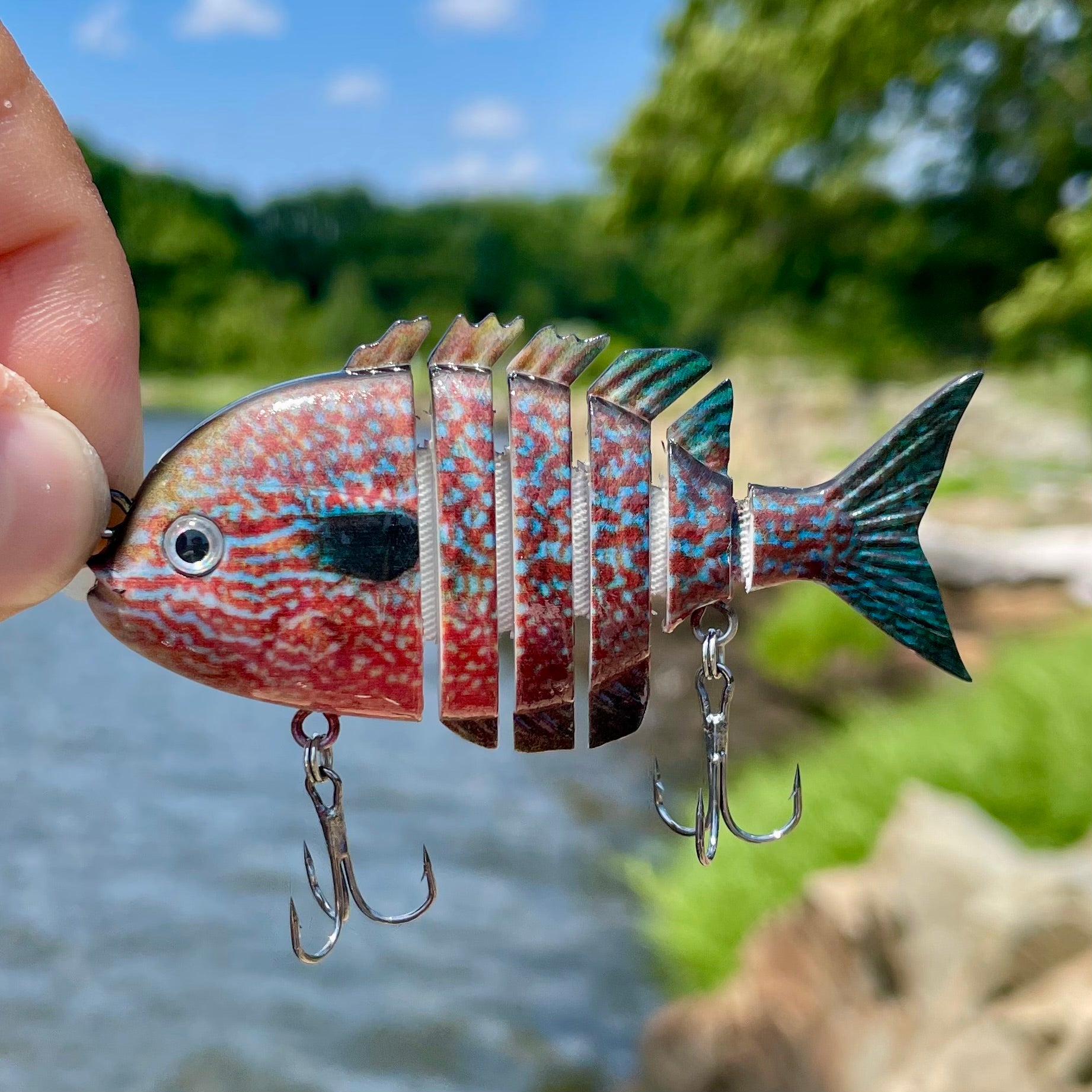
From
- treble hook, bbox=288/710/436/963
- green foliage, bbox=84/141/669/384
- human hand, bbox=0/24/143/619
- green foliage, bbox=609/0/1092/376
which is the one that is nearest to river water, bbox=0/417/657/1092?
treble hook, bbox=288/710/436/963

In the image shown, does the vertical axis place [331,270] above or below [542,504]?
above

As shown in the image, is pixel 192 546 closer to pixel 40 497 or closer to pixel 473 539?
pixel 40 497

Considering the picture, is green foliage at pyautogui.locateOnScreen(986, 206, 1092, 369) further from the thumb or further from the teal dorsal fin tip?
the thumb

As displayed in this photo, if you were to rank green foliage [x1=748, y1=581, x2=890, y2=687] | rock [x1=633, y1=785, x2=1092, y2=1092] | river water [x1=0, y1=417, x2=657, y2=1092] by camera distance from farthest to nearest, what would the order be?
green foliage [x1=748, y1=581, x2=890, y2=687], river water [x1=0, y1=417, x2=657, y2=1092], rock [x1=633, y1=785, x2=1092, y2=1092]

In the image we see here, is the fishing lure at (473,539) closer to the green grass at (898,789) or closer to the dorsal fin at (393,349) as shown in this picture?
the dorsal fin at (393,349)

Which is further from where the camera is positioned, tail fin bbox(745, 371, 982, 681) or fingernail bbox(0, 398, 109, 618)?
tail fin bbox(745, 371, 982, 681)

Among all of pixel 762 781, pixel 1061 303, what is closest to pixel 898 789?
pixel 762 781
